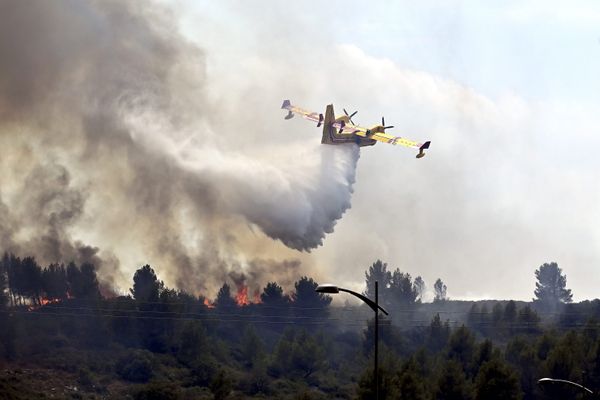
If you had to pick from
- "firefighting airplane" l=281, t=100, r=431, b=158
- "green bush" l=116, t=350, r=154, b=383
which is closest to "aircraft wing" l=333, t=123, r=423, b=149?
"firefighting airplane" l=281, t=100, r=431, b=158

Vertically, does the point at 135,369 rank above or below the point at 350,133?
below

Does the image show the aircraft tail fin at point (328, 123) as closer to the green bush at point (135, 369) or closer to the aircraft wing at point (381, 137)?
the aircraft wing at point (381, 137)

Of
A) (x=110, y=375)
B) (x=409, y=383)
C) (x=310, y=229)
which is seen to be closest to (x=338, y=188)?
(x=310, y=229)

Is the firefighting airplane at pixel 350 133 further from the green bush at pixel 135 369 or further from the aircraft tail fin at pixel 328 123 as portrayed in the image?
the green bush at pixel 135 369

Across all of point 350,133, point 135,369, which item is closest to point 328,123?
point 350,133

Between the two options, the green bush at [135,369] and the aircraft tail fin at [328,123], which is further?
the green bush at [135,369]

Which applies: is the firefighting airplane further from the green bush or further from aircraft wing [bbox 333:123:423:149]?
the green bush

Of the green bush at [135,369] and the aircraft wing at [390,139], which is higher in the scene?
the aircraft wing at [390,139]

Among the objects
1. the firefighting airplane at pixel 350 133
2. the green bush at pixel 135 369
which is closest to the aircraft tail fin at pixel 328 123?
the firefighting airplane at pixel 350 133

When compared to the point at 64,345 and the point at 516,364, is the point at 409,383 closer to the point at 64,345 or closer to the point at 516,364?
the point at 516,364

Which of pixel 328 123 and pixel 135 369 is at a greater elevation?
pixel 328 123

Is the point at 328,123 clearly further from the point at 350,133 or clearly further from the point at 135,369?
the point at 135,369

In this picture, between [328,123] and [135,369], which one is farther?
[135,369]

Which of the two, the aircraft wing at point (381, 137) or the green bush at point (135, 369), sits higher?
the aircraft wing at point (381, 137)
